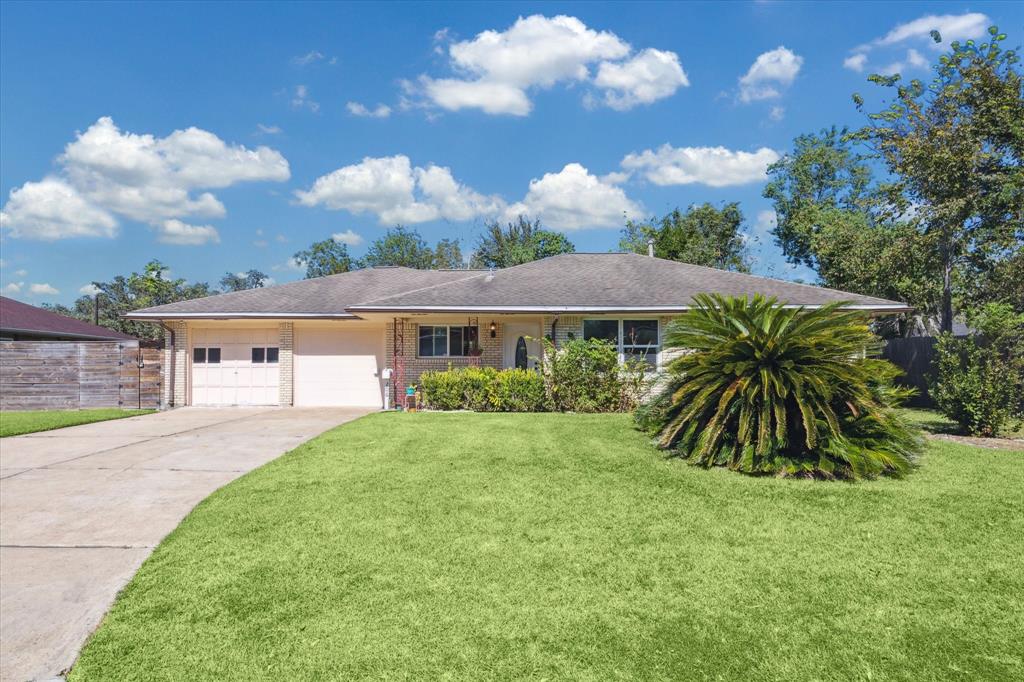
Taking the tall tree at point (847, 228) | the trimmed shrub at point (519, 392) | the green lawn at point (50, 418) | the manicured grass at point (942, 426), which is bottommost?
the manicured grass at point (942, 426)

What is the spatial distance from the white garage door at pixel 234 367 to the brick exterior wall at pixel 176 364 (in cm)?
23

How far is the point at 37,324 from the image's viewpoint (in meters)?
22.5

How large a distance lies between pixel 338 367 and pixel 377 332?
1.51 meters

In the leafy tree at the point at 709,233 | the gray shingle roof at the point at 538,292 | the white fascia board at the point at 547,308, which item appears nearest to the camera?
the white fascia board at the point at 547,308

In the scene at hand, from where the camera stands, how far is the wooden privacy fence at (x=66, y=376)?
15.5 metres

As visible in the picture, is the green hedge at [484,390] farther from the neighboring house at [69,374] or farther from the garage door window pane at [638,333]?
the neighboring house at [69,374]

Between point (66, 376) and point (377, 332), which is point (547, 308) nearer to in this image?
point (377, 332)

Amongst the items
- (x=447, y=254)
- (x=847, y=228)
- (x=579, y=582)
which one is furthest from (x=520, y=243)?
(x=579, y=582)

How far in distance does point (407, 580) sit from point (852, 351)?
6.06 meters

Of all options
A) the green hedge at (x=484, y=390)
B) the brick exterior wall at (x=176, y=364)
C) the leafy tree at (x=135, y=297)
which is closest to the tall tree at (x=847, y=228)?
the green hedge at (x=484, y=390)

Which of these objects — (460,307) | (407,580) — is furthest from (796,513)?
(460,307)

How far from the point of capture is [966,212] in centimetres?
1602

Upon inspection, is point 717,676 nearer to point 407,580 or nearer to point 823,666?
point 823,666

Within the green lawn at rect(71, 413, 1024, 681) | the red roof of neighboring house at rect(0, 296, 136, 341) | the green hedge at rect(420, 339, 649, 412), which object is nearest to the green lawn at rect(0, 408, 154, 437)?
the green hedge at rect(420, 339, 649, 412)
